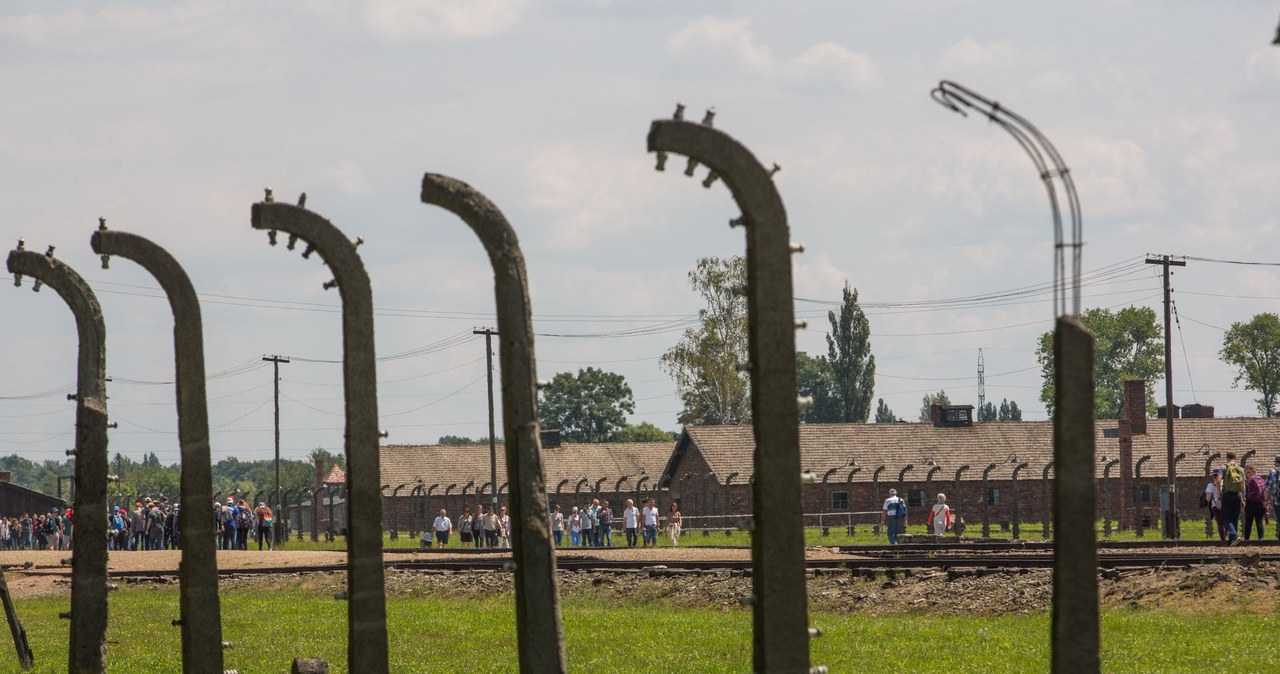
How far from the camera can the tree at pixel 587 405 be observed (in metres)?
134

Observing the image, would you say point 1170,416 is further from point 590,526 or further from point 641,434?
point 641,434

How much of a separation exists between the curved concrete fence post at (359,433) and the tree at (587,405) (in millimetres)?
123057

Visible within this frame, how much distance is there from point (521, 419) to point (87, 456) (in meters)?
5.77

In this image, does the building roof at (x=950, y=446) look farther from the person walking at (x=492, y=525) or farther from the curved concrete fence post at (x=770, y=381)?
the curved concrete fence post at (x=770, y=381)

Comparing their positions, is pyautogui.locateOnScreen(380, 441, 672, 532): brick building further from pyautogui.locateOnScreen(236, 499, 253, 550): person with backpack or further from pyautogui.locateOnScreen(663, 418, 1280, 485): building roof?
pyautogui.locateOnScreen(236, 499, 253, 550): person with backpack

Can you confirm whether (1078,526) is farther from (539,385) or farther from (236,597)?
(236,597)

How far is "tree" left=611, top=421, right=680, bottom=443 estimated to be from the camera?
136m

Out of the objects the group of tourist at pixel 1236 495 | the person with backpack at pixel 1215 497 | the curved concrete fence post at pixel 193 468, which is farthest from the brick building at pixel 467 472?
the curved concrete fence post at pixel 193 468

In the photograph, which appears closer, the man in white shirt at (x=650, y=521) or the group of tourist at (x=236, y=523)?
the man in white shirt at (x=650, y=521)

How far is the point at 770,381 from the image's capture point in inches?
294

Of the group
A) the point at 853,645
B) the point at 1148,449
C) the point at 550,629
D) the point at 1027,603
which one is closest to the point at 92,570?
the point at 550,629

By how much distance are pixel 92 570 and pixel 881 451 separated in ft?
174

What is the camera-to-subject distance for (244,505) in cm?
4484

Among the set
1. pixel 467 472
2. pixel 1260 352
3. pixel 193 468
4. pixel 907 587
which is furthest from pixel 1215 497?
pixel 1260 352
